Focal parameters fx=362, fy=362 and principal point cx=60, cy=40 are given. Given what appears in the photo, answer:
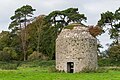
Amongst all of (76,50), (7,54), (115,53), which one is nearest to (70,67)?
(76,50)

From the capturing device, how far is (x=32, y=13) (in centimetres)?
7956

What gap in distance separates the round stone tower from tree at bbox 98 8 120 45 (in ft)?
93.0

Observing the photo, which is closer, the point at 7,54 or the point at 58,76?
the point at 58,76

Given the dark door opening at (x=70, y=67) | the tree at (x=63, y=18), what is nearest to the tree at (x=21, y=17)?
the tree at (x=63, y=18)

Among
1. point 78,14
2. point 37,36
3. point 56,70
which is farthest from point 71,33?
point 37,36

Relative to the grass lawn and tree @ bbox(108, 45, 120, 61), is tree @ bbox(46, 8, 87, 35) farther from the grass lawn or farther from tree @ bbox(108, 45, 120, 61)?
the grass lawn

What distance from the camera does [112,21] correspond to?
66875 mm

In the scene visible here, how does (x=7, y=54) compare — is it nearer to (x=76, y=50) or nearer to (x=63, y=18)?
(x=63, y=18)

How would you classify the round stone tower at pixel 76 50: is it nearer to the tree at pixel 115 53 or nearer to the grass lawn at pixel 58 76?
the grass lawn at pixel 58 76

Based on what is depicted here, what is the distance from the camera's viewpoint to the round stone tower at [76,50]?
121 ft

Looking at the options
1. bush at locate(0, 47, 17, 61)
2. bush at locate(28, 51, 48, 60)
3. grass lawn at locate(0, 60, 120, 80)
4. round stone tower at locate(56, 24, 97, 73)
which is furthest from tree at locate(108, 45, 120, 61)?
grass lawn at locate(0, 60, 120, 80)

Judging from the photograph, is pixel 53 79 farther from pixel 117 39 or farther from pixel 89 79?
pixel 117 39

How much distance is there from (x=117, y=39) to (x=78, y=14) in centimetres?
1034

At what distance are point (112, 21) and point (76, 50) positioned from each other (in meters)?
31.3
